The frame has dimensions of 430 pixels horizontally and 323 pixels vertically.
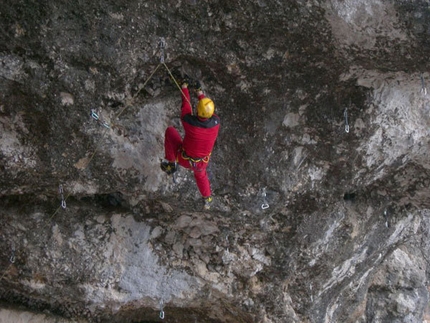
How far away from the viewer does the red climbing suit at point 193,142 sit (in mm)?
4848

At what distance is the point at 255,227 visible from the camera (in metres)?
6.48

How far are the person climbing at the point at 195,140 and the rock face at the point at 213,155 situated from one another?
394 millimetres

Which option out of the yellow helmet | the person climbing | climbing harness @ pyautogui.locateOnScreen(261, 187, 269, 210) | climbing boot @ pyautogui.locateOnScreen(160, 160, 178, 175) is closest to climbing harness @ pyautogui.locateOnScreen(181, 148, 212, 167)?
the person climbing

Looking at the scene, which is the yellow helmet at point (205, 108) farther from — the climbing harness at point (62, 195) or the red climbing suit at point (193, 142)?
the climbing harness at point (62, 195)

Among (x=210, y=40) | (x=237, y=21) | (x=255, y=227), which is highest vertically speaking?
(x=237, y=21)

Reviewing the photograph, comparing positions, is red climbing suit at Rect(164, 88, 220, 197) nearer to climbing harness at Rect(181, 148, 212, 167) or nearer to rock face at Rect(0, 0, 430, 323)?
climbing harness at Rect(181, 148, 212, 167)

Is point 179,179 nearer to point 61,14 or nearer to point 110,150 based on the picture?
point 110,150

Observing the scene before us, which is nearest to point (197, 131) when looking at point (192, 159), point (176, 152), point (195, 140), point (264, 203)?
point (195, 140)

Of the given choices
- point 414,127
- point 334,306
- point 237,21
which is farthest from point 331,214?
point 237,21

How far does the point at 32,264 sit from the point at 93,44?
11.2ft

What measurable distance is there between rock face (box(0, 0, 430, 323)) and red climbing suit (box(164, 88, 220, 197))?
0.44 metres

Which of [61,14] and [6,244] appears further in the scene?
[6,244]

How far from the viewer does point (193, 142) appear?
4.99 m

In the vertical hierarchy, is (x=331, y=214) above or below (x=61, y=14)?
below
